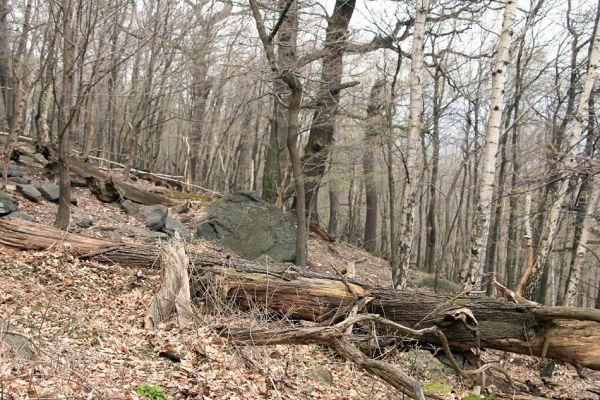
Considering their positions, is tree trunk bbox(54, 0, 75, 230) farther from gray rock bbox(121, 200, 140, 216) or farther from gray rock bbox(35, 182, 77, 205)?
gray rock bbox(121, 200, 140, 216)

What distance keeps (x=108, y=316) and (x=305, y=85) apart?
8.51 meters

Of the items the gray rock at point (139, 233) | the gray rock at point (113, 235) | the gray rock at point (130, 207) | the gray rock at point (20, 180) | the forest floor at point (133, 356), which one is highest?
the gray rock at point (20, 180)

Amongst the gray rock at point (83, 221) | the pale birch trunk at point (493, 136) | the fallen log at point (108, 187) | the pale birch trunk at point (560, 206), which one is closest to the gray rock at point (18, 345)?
the gray rock at point (83, 221)

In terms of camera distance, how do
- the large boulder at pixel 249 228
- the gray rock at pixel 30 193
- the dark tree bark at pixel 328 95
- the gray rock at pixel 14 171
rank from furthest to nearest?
the dark tree bark at pixel 328 95, the large boulder at pixel 249 228, the gray rock at pixel 14 171, the gray rock at pixel 30 193

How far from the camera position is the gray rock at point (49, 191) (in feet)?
35.0

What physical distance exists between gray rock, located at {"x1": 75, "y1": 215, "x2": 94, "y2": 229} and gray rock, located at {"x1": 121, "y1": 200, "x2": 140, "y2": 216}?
1693 mm

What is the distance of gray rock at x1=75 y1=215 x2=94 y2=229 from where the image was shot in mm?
9398

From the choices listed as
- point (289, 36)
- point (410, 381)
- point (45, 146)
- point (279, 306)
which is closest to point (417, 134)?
point (289, 36)

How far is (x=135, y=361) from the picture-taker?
15.8 feet

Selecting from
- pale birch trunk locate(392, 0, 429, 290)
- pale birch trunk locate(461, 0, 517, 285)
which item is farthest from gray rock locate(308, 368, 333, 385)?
pale birch trunk locate(392, 0, 429, 290)

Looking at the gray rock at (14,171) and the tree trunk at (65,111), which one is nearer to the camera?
the tree trunk at (65,111)

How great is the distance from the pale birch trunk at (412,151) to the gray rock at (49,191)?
684 cm

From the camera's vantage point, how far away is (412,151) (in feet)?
32.6

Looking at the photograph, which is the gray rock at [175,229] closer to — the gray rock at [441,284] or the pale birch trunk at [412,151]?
the pale birch trunk at [412,151]
